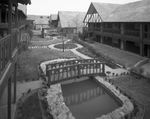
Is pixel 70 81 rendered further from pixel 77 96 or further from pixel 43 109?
pixel 43 109

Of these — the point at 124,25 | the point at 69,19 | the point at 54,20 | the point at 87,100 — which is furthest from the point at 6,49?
the point at 54,20

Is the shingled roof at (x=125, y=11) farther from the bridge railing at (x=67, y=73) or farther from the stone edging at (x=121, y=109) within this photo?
the stone edging at (x=121, y=109)

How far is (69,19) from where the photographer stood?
50.6 m

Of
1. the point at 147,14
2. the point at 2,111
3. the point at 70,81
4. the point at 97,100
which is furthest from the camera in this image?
the point at 147,14

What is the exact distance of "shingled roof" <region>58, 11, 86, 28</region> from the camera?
49197 millimetres

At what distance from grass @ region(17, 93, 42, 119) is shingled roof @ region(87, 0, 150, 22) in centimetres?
1505

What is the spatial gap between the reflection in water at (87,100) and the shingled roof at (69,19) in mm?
38082

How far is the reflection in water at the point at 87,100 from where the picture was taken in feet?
29.7

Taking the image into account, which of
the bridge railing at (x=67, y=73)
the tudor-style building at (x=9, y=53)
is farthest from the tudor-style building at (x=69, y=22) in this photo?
the tudor-style building at (x=9, y=53)

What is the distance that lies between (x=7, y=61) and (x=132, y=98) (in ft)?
24.6

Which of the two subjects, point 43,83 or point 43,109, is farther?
point 43,83

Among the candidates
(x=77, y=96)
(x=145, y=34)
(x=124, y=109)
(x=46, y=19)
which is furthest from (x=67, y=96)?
(x=46, y=19)

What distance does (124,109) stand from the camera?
8.28 metres

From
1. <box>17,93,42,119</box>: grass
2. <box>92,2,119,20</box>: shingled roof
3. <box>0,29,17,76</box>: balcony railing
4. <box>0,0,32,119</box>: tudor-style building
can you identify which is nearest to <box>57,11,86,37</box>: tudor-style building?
<box>92,2,119,20</box>: shingled roof
